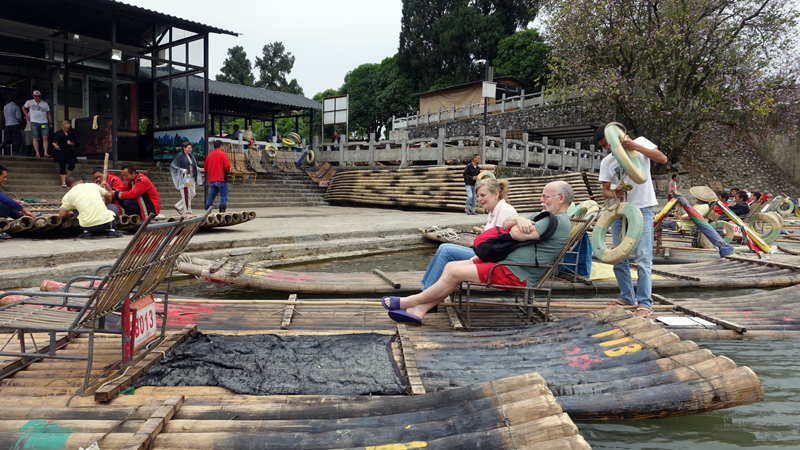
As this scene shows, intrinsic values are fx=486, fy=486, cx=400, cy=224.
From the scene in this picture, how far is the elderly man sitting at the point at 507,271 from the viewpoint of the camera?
142 inches

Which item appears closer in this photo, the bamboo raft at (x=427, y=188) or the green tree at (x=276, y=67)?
the bamboo raft at (x=427, y=188)

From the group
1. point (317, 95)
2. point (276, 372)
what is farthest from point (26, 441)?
point (317, 95)

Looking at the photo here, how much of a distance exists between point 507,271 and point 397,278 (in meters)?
2.19

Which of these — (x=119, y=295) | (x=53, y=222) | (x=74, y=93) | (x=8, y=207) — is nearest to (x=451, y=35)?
(x=74, y=93)

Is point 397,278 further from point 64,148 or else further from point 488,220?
point 64,148

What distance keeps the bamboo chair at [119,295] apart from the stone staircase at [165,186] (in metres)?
8.84

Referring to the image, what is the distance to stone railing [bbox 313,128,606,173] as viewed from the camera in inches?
623

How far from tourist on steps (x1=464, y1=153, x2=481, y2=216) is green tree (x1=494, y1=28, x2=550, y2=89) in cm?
2137

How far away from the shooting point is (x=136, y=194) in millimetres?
7766

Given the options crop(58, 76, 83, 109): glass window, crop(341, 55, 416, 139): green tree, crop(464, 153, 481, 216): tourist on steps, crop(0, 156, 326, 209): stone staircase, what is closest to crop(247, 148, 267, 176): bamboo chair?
crop(0, 156, 326, 209): stone staircase

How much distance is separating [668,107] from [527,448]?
19.7 metres

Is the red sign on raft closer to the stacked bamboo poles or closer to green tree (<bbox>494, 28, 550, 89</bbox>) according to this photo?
the stacked bamboo poles

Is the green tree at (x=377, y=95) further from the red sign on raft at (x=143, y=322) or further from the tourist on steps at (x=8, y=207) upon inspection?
the red sign on raft at (x=143, y=322)

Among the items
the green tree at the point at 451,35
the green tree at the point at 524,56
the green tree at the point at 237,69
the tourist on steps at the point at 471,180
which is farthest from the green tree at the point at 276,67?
the tourist on steps at the point at 471,180
